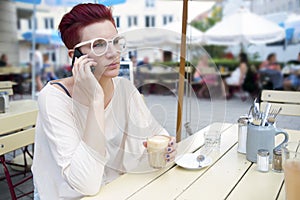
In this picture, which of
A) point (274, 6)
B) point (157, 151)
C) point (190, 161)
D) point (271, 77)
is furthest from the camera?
point (274, 6)

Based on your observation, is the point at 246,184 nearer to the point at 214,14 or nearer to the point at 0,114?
the point at 0,114

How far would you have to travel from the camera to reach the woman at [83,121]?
0.88 metres

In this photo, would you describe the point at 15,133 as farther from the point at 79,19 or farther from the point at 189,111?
the point at 189,111

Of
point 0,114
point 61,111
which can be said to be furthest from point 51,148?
point 0,114

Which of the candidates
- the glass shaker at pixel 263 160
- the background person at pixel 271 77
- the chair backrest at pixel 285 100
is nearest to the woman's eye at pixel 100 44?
the glass shaker at pixel 263 160

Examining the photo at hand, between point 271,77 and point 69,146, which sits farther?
point 271,77

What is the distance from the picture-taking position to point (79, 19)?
1.03 m

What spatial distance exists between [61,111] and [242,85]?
20.0 feet

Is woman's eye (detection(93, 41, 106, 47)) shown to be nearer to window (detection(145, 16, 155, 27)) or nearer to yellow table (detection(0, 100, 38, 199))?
window (detection(145, 16, 155, 27))

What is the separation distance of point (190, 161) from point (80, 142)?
432 mm

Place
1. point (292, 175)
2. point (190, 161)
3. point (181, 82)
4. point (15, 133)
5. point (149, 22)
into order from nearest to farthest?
point (292, 175)
point (190, 161)
point (181, 82)
point (15, 133)
point (149, 22)

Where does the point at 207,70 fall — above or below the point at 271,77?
above

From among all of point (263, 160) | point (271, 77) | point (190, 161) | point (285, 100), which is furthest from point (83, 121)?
point (271, 77)

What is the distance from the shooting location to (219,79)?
116 cm
